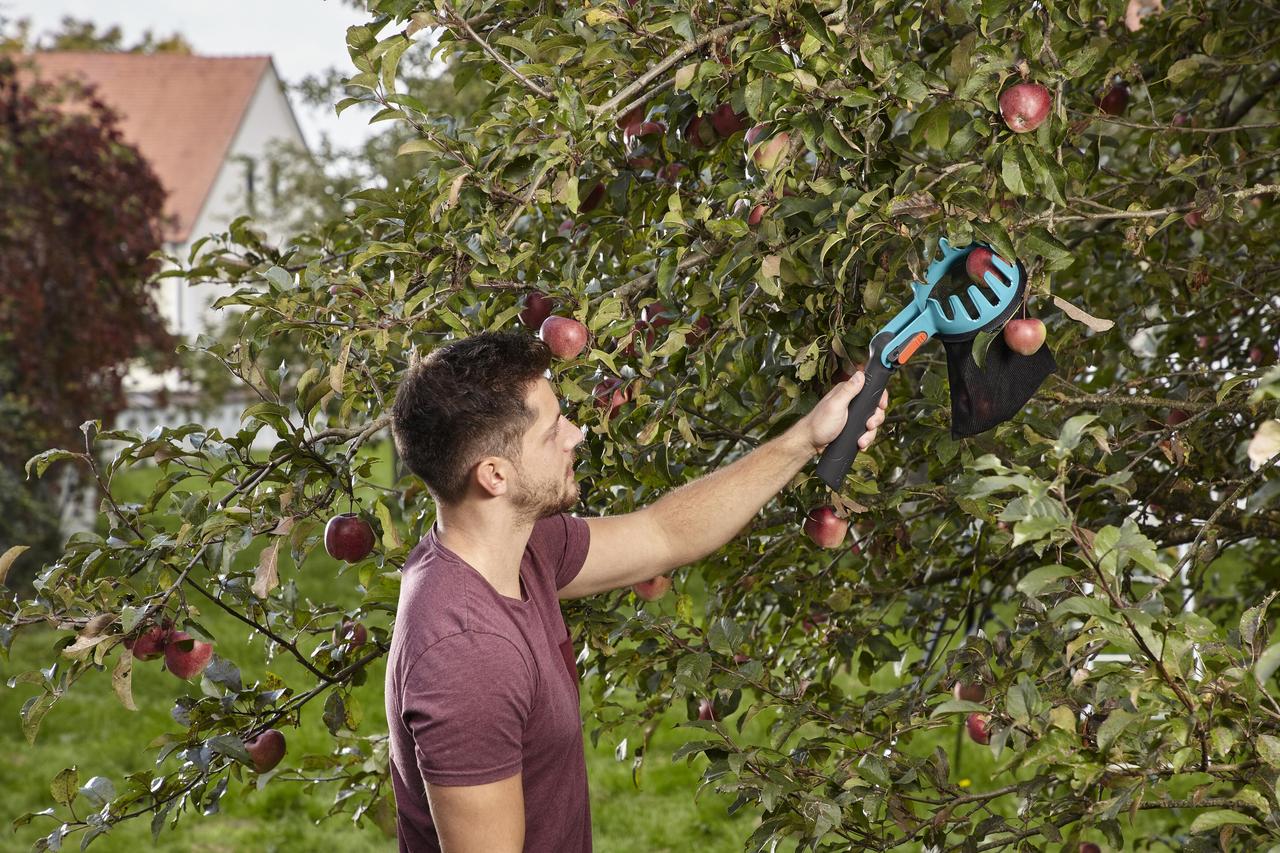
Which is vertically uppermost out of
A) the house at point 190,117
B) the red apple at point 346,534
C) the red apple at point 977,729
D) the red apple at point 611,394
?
the house at point 190,117

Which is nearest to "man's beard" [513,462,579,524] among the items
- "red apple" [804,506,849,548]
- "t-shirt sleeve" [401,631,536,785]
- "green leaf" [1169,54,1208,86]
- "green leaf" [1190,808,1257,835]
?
"t-shirt sleeve" [401,631,536,785]

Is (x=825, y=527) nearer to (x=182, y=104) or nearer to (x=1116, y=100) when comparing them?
(x=1116, y=100)

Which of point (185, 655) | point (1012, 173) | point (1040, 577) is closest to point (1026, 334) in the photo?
point (1012, 173)

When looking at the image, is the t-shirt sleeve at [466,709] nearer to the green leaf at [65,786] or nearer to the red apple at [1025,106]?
the green leaf at [65,786]

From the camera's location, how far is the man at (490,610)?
1768 mm

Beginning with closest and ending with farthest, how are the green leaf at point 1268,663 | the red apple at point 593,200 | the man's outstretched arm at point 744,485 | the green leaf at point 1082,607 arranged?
the green leaf at point 1268,663, the green leaf at point 1082,607, the man's outstretched arm at point 744,485, the red apple at point 593,200

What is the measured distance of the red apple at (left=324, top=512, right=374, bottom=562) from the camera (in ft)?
7.18

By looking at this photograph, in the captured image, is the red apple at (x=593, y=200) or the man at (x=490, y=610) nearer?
the man at (x=490, y=610)

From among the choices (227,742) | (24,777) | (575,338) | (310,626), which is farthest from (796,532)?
(24,777)

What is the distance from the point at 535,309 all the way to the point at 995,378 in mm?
787

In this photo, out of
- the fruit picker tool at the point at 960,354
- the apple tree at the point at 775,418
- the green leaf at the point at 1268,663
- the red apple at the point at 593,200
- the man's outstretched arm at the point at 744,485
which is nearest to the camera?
the green leaf at the point at 1268,663

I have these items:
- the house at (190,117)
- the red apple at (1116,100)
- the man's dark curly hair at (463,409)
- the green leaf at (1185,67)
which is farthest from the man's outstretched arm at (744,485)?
the house at (190,117)

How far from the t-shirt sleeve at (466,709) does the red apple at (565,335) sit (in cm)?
50

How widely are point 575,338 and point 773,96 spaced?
19.0 inches
